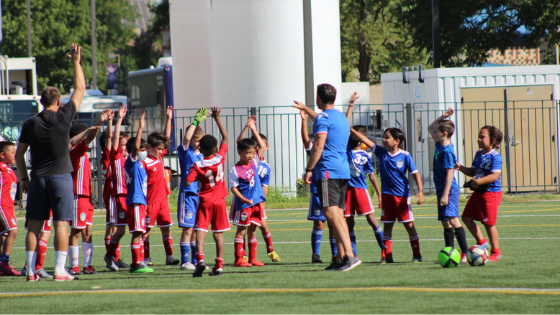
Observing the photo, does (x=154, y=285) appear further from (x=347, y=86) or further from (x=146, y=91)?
(x=347, y=86)

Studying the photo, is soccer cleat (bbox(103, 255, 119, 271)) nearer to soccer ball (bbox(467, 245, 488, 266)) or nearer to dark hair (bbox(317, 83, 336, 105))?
dark hair (bbox(317, 83, 336, 105))

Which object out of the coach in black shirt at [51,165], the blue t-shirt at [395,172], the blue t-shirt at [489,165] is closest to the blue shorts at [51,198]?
the coach in black shirt at [51,165]

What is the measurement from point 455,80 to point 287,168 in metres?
Result: 4.68

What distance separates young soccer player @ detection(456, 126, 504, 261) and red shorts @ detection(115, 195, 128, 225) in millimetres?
3838

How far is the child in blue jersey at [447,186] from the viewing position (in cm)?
805

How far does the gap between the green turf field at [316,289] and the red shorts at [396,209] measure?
509mm

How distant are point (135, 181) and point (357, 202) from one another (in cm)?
264

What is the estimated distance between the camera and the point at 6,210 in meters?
8.56

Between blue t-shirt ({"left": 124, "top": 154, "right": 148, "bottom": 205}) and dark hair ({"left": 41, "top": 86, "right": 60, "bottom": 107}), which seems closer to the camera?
dark hair ({"left": 41, "top": 86, "right": 60, "bottom": 107})

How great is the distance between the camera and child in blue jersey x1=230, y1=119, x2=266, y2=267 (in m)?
8.23

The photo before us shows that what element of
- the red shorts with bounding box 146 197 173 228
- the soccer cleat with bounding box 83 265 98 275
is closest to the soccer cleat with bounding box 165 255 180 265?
the red shorts with bounding box 146 197 173 228

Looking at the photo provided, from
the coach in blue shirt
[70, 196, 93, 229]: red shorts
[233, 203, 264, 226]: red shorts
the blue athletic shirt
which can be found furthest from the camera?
[233, 203, 264, 226]: red shorts

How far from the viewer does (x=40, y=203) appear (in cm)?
733

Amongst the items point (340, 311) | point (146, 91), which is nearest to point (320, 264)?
point (340, 311)
